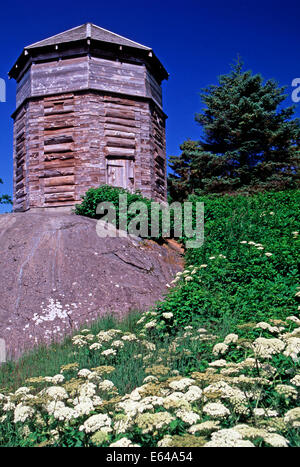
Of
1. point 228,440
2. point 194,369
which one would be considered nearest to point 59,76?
point 194,369

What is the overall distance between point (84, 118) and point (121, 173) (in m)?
2.72

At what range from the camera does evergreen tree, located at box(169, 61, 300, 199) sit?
22094 millimetres

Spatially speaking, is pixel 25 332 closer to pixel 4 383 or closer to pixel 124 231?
pixel 4 383

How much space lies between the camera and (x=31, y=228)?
391 inches

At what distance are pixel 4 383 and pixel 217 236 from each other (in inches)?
283

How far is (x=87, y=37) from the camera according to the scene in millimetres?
15750

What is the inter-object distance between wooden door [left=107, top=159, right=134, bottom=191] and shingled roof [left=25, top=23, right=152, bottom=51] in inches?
200

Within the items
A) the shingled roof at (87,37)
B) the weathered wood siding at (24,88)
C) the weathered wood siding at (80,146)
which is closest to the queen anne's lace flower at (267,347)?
the weathered wood siding at (80,146)

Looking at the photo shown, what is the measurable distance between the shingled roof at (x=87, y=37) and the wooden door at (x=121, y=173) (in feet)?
16.6

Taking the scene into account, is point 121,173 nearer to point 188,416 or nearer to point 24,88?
point 24,88

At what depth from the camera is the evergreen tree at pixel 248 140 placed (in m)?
22.1

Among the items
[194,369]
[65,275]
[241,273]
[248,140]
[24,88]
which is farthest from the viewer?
[248,140]

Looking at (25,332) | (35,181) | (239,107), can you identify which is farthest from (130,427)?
(239,107)

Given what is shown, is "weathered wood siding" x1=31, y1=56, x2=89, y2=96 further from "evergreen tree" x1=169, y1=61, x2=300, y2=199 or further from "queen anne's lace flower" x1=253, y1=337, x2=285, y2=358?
"queen anne's lace flower" x1=253, y1=337, x2=285, y2=358
